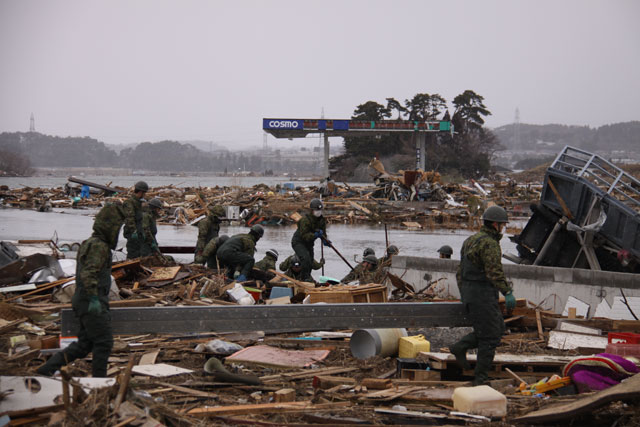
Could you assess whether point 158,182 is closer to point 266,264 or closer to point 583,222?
point 266,264

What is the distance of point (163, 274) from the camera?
10.9 m

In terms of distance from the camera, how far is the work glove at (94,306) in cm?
566

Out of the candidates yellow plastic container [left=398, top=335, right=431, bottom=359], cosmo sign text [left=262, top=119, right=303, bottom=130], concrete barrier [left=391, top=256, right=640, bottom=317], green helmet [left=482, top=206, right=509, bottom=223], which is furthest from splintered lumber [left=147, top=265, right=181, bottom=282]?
cosmo sign text [left=262, top=119, right=303, bottom=130]

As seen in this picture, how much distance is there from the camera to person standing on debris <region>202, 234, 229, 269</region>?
12.0 metres

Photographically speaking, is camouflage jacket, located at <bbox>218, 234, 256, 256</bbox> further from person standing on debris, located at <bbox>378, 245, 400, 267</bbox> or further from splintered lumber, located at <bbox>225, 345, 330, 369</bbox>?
splintered lumber, located at <bbox>225, 345, 330, 369</bbox>

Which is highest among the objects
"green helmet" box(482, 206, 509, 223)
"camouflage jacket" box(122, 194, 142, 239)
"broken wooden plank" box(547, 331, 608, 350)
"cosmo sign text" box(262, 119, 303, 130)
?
"cosmo sign text" box(262, 119, 303, 130)

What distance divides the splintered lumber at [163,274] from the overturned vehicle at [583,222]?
6665mm

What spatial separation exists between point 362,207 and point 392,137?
127 ft

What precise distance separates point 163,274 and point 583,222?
24.4ft

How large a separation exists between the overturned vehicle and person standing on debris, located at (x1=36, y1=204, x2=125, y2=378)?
837cm

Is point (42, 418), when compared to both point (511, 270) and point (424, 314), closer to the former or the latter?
point (424, 314)

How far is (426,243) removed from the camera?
22.8 meters

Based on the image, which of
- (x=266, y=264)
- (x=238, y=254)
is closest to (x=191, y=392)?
(x=238, y=254)

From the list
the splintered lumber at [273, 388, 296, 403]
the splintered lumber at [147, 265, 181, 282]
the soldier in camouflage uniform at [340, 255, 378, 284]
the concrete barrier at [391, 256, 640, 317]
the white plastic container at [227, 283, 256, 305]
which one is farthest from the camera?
the soldier in camouflage uniform at [340, 255, 378, 284]
